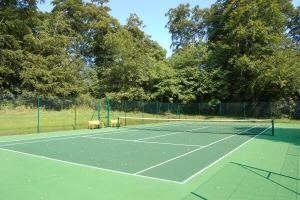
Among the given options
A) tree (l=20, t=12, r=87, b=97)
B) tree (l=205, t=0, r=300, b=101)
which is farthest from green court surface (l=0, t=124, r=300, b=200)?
tree (l=205, t=0, r=300, b=101)

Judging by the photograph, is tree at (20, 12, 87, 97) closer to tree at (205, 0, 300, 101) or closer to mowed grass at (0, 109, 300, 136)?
mowed grass at (0, 109, 300, 136)

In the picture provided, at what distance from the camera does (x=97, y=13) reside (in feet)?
129

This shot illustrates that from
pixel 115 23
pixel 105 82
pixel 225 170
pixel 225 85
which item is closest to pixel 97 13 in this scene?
pixel 115 23

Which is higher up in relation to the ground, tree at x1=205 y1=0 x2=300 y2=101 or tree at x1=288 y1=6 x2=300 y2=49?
tree at x1=288 y1=6 x2=300 y2=49

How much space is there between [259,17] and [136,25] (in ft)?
68.8

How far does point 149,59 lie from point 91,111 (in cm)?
1506

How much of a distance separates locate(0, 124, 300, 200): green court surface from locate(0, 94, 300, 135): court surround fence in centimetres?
649

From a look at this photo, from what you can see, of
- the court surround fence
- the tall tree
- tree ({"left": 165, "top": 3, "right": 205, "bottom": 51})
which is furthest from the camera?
tree ({"left": 165, "top": 3, "right": 205, "bottom": 51})

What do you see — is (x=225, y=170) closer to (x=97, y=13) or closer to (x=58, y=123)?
(x=58, y=123)

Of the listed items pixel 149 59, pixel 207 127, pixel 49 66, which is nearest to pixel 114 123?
pixel 207 127

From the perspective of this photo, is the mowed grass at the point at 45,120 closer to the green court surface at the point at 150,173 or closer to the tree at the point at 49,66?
the green court surface at the point at 150,173

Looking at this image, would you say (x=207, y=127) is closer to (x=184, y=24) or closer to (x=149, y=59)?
(x=149, y=59)

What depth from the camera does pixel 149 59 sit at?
3341cm

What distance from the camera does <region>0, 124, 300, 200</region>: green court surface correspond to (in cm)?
478
